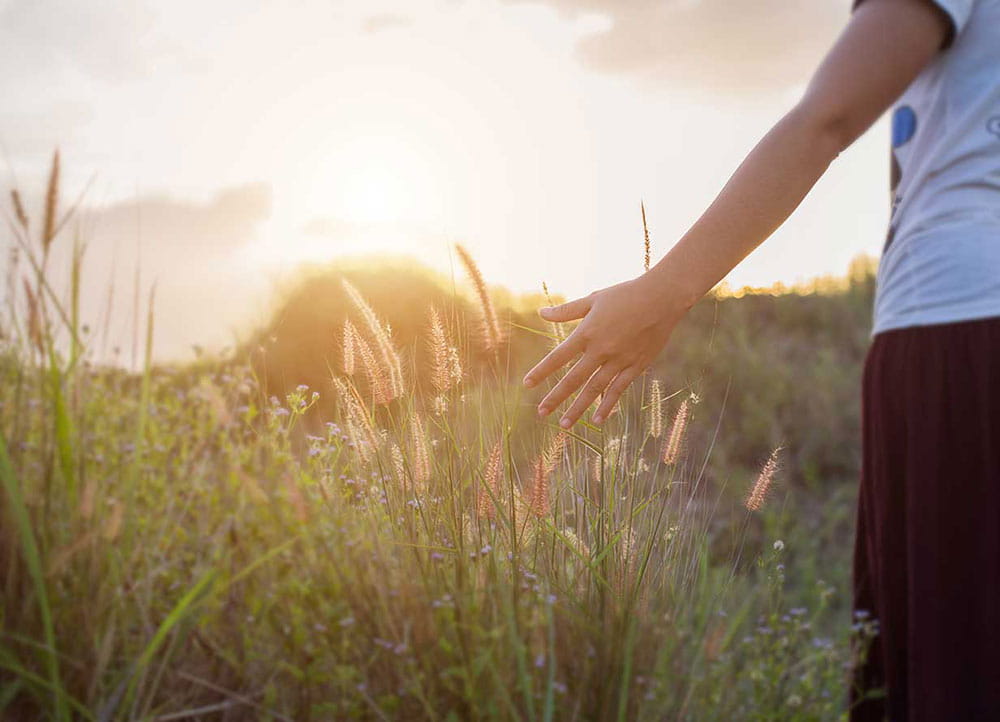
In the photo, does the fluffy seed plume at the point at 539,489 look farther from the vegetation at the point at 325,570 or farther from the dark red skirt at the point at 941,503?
the dark red skirt at the point at 941,503

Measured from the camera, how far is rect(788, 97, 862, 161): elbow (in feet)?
4.50

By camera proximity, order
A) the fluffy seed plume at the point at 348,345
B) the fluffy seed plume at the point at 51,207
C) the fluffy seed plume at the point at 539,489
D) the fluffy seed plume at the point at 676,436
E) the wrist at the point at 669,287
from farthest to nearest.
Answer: the fluffy seed plume at the point at 676,436
the fluffy seed plume at the point at 348,345
the fluffy seed plume at the point at 539,489
the fluffy seed plume at the point at 51,207
the wrist at the point at 669,287

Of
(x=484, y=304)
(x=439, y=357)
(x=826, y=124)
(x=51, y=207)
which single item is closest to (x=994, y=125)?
(x=826, y=124)

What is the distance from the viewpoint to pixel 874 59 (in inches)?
51.9

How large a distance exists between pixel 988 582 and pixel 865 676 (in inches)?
20.9

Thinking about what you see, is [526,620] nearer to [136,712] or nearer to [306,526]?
[306,526]

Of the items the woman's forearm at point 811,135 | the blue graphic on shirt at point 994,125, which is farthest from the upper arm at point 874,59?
the blue graphic on shirt at point 994,125

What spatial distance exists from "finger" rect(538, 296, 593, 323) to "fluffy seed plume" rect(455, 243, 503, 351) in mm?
442

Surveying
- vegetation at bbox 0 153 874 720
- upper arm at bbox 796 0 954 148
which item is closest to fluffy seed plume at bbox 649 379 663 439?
vegetation at bbox 0 153 874 720

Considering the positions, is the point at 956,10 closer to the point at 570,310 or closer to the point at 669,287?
the point at 669,287

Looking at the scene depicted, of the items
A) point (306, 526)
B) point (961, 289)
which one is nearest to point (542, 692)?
point (306, 526)

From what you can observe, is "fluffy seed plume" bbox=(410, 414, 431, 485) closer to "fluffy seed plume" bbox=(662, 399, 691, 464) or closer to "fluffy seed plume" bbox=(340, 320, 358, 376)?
"fluffy seed plume" bbox=(340, 320, 358, 376)

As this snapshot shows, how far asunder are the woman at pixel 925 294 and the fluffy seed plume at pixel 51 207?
1231mm

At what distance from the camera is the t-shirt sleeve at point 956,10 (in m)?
1.28
